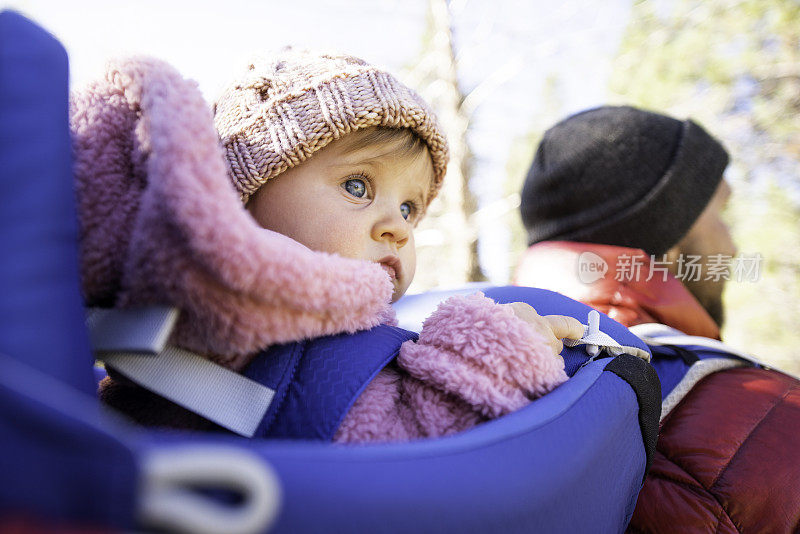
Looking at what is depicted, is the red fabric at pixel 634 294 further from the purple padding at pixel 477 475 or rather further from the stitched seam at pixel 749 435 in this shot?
the purple padding at pixel 477 475

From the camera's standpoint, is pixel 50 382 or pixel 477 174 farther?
pixel 477 174

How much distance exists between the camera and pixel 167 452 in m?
0.33

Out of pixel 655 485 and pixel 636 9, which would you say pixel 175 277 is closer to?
pixel 655 485

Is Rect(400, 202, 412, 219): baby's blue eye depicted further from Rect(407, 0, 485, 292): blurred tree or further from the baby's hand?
Rect(407, 0, 485, 292): blurred tree

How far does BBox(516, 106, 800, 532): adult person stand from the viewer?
949mm

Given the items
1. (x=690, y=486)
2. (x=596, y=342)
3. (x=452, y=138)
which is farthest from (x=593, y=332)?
(x=452, y=138)

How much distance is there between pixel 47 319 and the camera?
45 cm

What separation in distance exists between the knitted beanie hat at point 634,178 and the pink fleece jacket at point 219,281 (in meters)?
1.00

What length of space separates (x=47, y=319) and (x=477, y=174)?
612 cm

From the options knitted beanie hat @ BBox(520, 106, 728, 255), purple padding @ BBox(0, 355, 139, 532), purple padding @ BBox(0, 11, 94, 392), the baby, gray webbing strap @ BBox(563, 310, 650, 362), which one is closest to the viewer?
purple padding @ BBox(0, 355, 139, 532)

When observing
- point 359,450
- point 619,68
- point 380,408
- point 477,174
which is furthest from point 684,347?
point 477,174

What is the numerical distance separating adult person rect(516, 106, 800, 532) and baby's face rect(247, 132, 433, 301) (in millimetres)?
665

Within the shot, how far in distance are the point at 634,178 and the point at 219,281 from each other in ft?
4.62

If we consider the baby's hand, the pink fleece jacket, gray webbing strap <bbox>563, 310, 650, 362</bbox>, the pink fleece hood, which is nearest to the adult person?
gray webbing strap <bbox>563, 310, 650, 362</bbox>
